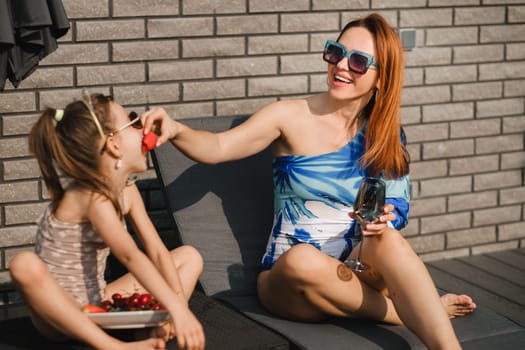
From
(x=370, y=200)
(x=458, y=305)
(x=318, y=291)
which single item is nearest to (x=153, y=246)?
(x=318, y=291)

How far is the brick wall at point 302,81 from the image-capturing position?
14.5 feet

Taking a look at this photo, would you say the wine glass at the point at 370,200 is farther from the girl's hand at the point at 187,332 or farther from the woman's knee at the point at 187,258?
the girl's hand at the point at 187,332

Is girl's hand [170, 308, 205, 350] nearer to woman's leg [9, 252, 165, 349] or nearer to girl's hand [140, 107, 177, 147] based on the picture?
woman's leg [9, 252, 165, 349]

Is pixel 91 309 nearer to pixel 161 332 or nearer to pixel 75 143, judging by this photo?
pixel 161 332

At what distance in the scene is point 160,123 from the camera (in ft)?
11.3

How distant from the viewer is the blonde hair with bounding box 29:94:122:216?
3115 millimetres

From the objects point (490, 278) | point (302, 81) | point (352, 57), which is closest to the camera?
point (352, 57)

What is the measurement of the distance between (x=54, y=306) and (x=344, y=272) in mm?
1137

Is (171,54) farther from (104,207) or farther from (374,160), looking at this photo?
(104,207)

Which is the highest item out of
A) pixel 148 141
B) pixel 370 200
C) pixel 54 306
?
pixel 148 141

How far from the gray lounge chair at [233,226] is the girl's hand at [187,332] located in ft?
2.06

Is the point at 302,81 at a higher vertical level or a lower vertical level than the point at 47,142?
higher

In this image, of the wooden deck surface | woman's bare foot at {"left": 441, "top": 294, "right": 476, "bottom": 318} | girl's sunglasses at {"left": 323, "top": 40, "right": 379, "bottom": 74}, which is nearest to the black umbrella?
girl's sunglasses at {"left": 323, "top": 40, "right": 379, "bottom": 74}

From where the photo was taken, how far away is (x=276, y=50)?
4895 mm
